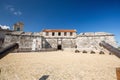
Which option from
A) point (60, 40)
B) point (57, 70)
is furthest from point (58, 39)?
point (57, 70)

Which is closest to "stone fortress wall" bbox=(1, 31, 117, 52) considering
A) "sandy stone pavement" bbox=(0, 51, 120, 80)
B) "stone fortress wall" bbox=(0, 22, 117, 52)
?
"stone fortress wall" bbox=(0, 22, 117, 52)

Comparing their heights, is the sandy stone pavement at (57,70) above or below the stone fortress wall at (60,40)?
below

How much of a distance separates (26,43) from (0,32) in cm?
1385

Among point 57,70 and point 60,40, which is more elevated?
point 60,40

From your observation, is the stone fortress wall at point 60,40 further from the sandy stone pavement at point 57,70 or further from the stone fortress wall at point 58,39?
the sandy stone pavement at point 57,70

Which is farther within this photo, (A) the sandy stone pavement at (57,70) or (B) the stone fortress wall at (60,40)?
(B) the stone fortress wall at (60,40)

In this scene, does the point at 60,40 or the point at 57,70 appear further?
the point at 60,40

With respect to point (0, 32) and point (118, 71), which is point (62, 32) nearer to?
point (0, 32)

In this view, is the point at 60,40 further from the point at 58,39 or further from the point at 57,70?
the point at 57,70

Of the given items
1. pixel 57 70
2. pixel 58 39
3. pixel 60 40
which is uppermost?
pixel 58 39

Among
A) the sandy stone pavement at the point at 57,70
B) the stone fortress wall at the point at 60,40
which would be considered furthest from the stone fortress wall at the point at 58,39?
the sandy stone pavement at the point at 57,70

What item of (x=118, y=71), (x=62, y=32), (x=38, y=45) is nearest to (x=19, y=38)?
(x=38, y=45)

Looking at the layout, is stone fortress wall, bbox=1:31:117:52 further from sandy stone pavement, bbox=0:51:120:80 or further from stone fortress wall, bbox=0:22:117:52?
sandy stone pavement, bbox=0:51:120:80

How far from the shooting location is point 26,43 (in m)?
30.8
